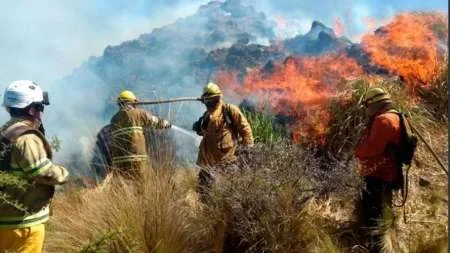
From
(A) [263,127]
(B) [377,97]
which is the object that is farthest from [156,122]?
(A) [263,127]

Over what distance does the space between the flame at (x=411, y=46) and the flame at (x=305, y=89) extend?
59 cm

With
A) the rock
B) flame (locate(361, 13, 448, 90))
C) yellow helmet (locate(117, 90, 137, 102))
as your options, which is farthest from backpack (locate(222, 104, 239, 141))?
flame (locate(361, 13, 448, 90))

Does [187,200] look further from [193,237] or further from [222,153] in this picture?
[222,153]

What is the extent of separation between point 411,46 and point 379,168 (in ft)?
20.3

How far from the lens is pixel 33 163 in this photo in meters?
4.67

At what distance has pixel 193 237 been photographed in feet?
19.3

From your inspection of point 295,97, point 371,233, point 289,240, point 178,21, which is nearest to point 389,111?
point 371,233

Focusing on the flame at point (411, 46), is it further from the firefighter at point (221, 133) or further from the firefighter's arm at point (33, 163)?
the firefighter's arm at point (33, 163)

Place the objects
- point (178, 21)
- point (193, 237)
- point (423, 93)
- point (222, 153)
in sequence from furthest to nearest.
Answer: point (178, 21), point (423, 93), point (222, 153), point (193, 237)

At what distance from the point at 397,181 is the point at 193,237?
1985mm

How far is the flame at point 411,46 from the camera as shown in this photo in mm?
10366

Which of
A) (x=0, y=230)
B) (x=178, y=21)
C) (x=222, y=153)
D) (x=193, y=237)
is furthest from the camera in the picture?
(x=178, y=21)

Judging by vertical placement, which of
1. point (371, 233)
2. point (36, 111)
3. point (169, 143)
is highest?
point (36, 111)

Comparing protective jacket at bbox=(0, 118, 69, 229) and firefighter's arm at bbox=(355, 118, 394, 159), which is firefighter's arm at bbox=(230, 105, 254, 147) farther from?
protective jacket at bbox=(0, 118, 69, 229)
